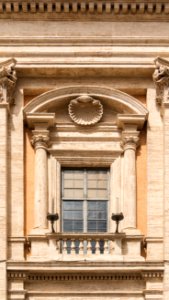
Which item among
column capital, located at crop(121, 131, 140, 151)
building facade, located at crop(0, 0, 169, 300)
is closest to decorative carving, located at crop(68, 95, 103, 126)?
building facade, located at crop(0, 0, 169, 300)

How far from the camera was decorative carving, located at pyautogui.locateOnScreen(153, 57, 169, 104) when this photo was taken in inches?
1559

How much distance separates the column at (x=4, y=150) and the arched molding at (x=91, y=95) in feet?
1.58

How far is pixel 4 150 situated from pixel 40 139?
820mm

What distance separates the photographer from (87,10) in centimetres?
4028

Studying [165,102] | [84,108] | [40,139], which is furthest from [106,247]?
[165,102]

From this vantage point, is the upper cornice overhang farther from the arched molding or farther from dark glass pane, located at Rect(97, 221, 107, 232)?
dark glass pane, located at Rect(97, 221, 107, 232)

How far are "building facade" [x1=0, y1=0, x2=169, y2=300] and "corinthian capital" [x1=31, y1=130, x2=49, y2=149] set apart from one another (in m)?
0.03

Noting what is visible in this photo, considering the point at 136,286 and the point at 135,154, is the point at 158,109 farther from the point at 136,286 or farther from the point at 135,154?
the point at 136,286

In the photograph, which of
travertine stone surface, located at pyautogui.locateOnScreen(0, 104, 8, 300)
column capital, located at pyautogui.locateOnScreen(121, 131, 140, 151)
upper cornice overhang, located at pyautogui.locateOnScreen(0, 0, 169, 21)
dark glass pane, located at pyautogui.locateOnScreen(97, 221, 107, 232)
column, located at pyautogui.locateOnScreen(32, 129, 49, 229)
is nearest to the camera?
travertine stone surface, located at pyautogui.locateOnScreen(0, 104, 8, 300)

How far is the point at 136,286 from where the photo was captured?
127ft

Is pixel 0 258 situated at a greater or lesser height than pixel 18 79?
lesser

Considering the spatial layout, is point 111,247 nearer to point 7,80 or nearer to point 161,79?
point 161,79

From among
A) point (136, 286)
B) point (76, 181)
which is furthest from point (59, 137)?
point (136, 286)

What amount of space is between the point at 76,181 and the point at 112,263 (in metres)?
2.17
